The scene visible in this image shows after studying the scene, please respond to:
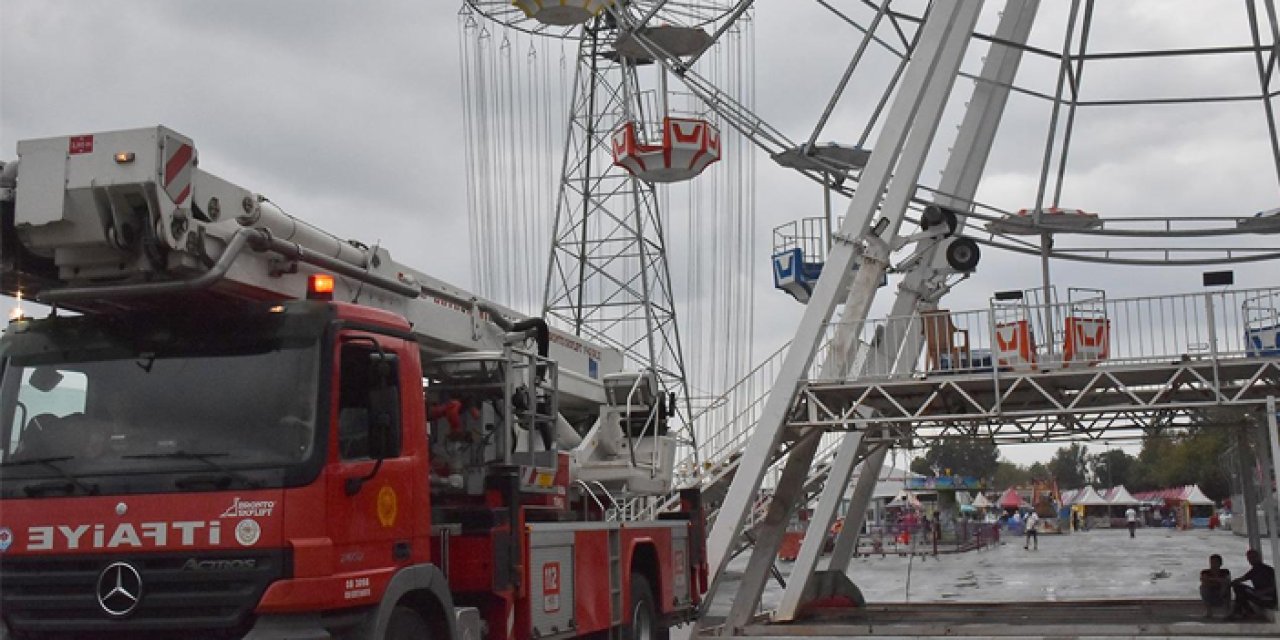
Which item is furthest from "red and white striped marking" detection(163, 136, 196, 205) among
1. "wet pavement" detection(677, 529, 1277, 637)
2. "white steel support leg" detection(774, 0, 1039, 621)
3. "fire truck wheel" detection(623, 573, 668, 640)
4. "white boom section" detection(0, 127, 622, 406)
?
"white steel support leg" detection(774, 0, 1039, 621)

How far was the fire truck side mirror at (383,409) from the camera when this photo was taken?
938 cm

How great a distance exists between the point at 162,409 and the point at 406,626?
2.44 metres

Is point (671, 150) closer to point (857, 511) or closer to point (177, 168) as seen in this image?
point (857, 511)

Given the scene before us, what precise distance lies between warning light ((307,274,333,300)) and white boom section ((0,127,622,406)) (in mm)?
267

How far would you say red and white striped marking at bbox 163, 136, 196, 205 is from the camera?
8875 mm

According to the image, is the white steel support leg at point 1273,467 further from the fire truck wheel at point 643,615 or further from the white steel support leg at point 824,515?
the fire truck wheel at point 643,615

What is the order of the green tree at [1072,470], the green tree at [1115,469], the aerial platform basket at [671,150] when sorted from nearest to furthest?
1. the aerial platform basket at [671,150]
2. the green tree at [1115,469]
3. the green tree at [1072,470]

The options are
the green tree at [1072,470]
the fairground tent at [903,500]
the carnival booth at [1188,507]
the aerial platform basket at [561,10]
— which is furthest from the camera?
the green tree at [1072,470]

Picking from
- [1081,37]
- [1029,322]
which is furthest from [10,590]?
[1081,37]

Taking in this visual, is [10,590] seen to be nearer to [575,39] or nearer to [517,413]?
[517,413]

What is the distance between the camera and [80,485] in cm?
895

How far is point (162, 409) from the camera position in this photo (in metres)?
8.98

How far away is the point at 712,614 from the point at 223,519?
17942 millimetres

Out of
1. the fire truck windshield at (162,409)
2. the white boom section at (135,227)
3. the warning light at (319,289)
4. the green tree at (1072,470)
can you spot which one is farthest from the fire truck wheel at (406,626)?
the green tree at (1072,470)
